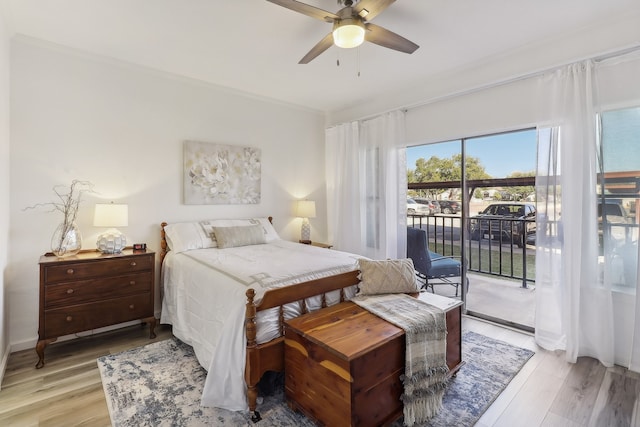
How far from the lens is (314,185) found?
188 inches

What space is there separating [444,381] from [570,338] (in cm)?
136

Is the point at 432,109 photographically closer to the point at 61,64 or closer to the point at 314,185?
the point at 314,185

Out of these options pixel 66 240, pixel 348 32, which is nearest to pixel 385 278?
pixel 348 32

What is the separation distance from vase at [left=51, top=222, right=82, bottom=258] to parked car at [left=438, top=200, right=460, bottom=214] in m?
3.83

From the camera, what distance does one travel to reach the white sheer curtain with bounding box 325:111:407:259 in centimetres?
385

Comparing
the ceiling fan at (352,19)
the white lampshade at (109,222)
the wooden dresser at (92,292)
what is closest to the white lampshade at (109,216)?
the white lampshade at (109,222)

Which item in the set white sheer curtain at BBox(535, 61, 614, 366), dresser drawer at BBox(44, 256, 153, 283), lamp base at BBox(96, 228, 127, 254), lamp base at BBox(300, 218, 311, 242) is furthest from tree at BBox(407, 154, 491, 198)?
lamp base at BBox(96, 228, 127, 254)

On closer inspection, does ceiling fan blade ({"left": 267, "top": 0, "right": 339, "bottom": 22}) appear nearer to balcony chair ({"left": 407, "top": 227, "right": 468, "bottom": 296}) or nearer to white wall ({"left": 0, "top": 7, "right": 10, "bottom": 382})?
white wall ({"left": 0, "top": 7, "right": 10, "bottom": 382})

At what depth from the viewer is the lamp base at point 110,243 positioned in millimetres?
2771

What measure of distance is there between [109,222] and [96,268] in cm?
41

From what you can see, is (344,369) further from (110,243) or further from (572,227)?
(110,243)

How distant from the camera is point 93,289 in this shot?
261 centimetres

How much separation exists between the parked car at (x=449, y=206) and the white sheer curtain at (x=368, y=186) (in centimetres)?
50

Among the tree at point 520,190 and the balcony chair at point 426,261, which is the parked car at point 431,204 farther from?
the tree at point 520,190
